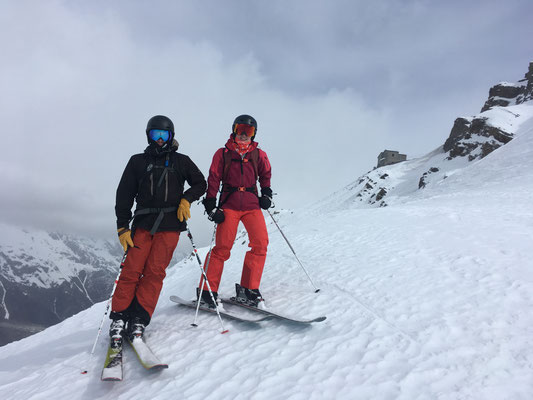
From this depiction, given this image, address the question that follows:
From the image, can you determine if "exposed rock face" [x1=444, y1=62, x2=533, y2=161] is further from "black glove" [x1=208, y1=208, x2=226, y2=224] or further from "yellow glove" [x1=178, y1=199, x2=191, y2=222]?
"yellow glove" [x1=178, y1=199, x2=191, y2=222]

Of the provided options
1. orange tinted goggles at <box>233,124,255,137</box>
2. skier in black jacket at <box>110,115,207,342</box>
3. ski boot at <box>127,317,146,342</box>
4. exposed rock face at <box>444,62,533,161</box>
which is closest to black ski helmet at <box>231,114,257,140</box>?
orange tinted goggles at <box>233,124,255,137</box>

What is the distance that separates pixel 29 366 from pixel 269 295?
4.12m

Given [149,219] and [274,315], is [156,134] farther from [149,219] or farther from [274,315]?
[274,315]

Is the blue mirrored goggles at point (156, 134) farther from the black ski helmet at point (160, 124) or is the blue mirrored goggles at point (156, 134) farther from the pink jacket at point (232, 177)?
the pink jacket at point (232, 177)

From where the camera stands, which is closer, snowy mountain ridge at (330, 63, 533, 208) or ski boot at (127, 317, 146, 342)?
ski boot at (127, 317, 146, 342)

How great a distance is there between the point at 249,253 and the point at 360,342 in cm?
234

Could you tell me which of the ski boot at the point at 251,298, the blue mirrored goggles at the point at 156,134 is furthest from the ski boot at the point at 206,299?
the blue mirrored goggles at the point at 156,134

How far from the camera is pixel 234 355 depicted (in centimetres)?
371

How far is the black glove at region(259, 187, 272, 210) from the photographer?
17.8 feet

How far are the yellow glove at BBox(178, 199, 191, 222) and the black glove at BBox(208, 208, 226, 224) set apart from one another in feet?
1.51

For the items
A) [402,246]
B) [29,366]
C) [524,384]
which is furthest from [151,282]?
[402,246]

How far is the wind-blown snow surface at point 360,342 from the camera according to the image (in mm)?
2766

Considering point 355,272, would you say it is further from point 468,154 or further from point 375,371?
point 468,154

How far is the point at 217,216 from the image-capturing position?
5012mm
